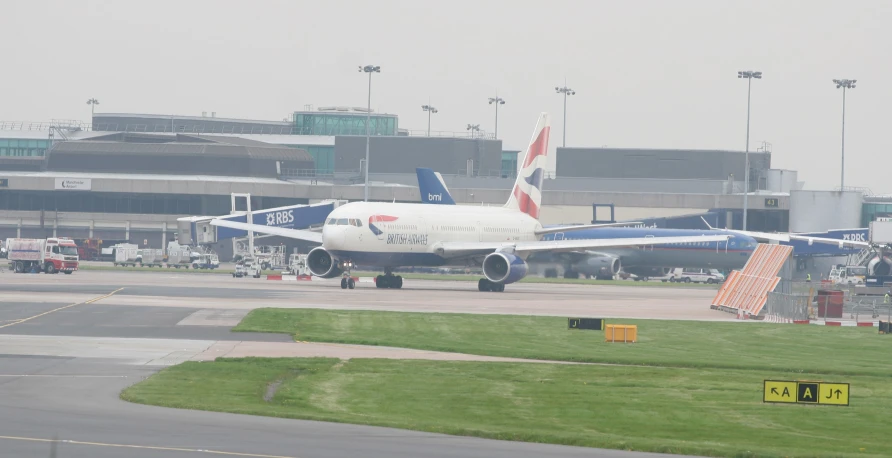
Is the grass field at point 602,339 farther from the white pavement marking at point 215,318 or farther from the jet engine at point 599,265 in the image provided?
the jet engine at point 599,265

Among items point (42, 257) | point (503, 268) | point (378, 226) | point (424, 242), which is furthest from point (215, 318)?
point (42, 257)

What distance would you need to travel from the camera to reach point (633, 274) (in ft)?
384

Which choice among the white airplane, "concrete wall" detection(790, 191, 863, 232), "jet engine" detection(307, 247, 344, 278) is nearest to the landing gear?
the white airplane

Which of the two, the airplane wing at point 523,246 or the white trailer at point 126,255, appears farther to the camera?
the white trailer at point 126,255

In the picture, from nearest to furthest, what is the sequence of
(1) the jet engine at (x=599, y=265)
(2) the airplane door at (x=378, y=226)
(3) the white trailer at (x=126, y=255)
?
(2) the airplane door at (x=378, y=226)
(1) the jet engine at (x=599, y=265)
(3) the white trailer at (x=126, y=255)

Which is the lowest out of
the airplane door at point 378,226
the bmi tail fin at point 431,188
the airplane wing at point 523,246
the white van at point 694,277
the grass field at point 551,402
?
the white van at point 694,277

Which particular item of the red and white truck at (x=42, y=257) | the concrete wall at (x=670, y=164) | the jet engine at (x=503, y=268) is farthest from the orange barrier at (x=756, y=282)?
the concrete wall at (x=670, y=164)

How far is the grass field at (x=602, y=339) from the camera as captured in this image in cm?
3216

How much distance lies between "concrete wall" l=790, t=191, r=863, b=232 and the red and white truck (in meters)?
76.3

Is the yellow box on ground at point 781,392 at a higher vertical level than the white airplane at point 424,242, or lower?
lower

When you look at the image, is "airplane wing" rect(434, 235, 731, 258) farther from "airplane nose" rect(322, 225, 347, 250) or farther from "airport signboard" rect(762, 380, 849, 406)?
"airport signboard" rect(762, 380, 849, 406)

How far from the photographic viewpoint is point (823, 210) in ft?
414

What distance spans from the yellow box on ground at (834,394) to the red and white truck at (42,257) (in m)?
68.2

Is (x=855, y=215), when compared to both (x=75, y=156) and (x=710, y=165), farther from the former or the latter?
(x=75, y=156)
